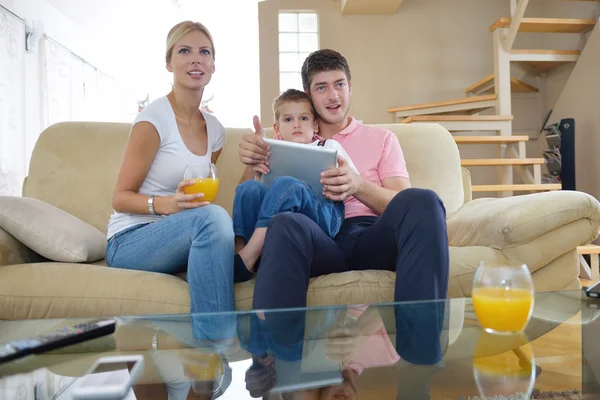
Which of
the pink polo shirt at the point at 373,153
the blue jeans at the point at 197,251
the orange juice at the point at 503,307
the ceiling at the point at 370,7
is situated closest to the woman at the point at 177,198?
the blue jeans at the point at 197,251

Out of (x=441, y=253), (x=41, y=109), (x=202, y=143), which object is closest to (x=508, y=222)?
(x=441, y=253)

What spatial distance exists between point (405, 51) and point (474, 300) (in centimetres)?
569

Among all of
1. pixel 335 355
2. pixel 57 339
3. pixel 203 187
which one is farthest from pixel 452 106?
pixel 57 339

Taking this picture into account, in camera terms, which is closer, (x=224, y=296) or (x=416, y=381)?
(x=416, y=381)

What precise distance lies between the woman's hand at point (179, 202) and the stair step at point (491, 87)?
4.38 m

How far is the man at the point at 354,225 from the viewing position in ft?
4.43

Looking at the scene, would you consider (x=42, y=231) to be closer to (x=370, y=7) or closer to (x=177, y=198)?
(x=177, y=198)

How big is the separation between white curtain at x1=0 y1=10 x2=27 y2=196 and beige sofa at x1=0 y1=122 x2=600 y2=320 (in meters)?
2.75

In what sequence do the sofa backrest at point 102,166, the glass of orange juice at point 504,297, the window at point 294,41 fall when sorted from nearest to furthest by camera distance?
the glass of orange juice at point 504,297, the sofa backrest at point 102,166, the window at point 294,41

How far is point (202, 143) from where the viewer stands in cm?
186

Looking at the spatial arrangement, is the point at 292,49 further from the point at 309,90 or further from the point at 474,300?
the point at 474,300

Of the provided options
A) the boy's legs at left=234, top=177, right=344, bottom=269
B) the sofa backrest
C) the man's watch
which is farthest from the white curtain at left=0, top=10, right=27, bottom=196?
the boy's legs at left=234, top=177, right=344, bottom=269

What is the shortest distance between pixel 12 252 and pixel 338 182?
39.8 inches

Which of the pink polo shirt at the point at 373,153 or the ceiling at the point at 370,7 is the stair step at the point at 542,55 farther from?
the pink polo shirt at the point at 373,153
